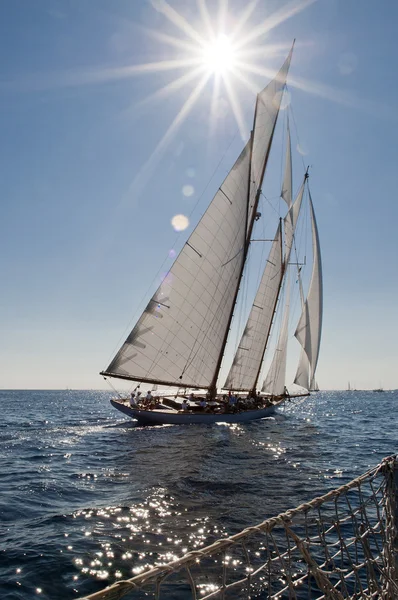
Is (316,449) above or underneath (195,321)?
underneath

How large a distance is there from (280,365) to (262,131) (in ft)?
80.8

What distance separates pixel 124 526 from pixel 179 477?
210 inches

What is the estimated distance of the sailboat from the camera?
99.9 feet

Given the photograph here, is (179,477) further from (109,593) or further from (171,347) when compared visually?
(171,347)

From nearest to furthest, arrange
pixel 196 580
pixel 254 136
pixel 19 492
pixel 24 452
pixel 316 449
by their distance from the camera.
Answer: pixel 196 580, pixel 19 492, pixel 24 452, pixel 316 449, pixel 254 136

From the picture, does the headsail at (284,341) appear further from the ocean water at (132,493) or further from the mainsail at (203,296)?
the ocean water at (132,493)

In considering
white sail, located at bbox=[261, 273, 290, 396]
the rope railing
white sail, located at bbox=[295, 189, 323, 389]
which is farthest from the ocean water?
white sail, located at bbox=[261, 273, 290, 396]

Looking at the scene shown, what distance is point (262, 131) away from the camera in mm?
38562

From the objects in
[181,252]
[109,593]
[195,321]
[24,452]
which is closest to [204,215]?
[181,252]

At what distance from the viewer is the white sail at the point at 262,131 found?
37669mm

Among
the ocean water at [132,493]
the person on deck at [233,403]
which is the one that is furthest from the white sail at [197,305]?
the ocean water at [132,493]

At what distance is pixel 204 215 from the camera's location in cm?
3203

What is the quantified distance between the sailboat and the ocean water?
217 inches

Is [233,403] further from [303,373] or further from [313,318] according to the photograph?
[313,318]
